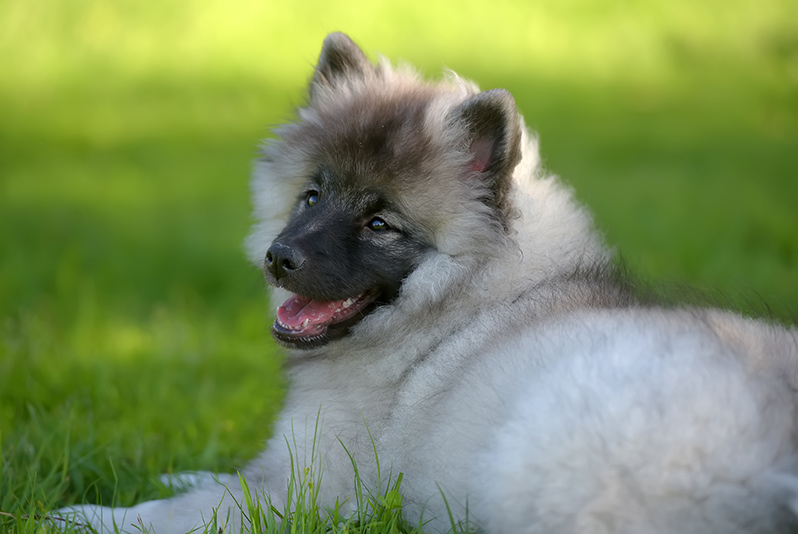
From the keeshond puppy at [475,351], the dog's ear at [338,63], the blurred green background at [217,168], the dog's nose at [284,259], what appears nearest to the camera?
the keeshond puppy at [475,351]

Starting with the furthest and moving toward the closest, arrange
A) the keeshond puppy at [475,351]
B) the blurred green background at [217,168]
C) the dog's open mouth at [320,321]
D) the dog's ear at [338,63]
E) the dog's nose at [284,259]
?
the blurred green background at [217,168] < the dog's ear at [338,63] < the dog's open mouth at [320,321] < the dog's nose at [284,259] < the keeshond puppy at [475,351]

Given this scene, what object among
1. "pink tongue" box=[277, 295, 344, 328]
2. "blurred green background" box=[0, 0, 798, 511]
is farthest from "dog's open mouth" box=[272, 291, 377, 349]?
"blurred green background" box=[0, 0, 798, 511]

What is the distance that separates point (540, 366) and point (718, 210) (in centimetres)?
570

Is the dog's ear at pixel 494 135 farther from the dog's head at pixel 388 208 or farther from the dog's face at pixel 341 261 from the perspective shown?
the dog's face at pixel 341 261

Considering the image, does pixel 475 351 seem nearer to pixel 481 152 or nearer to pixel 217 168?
pixel 481 152

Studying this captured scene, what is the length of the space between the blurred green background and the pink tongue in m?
0.57

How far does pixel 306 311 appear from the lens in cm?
340

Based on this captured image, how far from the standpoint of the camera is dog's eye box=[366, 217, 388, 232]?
3.36 metres

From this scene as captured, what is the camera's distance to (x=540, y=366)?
2.54m

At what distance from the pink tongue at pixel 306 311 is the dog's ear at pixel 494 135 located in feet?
2.50

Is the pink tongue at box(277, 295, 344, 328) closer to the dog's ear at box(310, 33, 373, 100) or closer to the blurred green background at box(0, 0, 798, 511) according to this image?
the blurred green background at box(0, 0, 798, 511)

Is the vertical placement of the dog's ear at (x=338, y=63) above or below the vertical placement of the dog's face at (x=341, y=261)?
above

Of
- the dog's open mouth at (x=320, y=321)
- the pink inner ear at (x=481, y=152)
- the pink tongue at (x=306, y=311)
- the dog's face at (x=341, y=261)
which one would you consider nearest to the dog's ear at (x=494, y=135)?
the pink inner ear at (x=481, y=152)

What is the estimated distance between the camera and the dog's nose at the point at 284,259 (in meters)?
3.19
